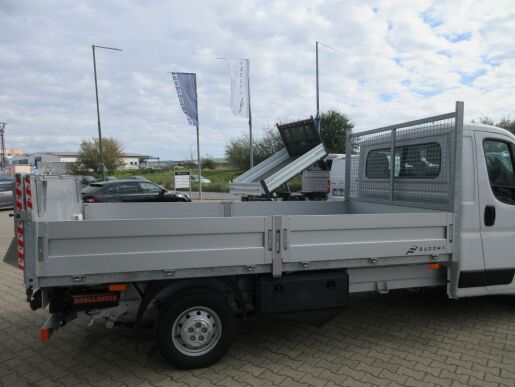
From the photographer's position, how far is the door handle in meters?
4.30

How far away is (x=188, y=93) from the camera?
18.5 meters

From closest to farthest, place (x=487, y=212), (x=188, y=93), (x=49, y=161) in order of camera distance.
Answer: (x=487, y=212)
(x=188, y=93)
(x=49, y=161)

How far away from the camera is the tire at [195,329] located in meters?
3.45

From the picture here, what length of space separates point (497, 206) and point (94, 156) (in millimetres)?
50104

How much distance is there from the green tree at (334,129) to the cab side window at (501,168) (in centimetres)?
2915

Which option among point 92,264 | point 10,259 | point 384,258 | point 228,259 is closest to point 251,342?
point 228,259

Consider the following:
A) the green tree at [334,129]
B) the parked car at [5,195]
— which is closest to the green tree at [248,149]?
the green tree at [334,129]

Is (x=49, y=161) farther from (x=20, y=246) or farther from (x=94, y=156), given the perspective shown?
(x=20, y=246)

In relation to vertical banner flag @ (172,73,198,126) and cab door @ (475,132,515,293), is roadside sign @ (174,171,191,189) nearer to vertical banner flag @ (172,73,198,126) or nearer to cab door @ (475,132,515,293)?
vertical banner flag @ (172,73,198,126)

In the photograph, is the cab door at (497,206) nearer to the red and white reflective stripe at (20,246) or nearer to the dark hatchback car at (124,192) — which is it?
the red and white reflective stripe at (20,246)

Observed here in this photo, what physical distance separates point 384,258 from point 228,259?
1493 mm

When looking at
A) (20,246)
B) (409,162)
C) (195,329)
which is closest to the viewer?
(20,246)

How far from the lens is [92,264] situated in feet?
10.2

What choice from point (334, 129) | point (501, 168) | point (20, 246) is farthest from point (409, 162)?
point (334, 129)
